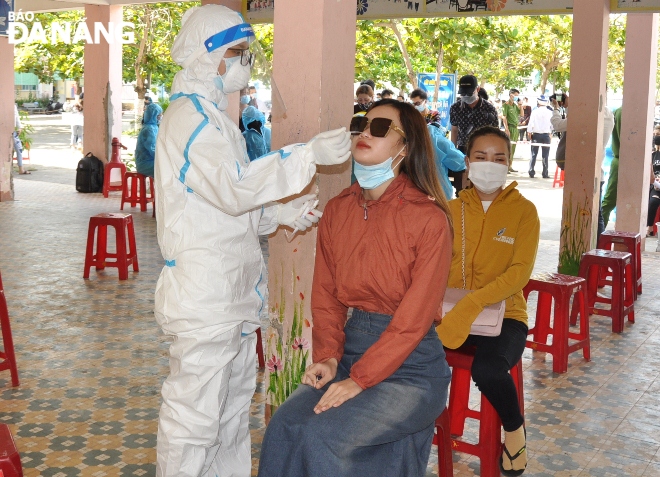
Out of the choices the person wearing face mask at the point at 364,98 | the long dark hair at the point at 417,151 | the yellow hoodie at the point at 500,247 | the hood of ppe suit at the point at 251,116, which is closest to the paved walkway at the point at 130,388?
the yellow hoodie at the point at 500,247

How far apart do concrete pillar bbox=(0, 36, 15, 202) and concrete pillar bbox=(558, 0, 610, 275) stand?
7.39 metres

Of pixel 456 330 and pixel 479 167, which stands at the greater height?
pixel 479 167

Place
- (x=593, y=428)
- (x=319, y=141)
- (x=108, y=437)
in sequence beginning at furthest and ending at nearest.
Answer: (x=593, y=428) < (x=108, y=437) < (x=319, y=141)

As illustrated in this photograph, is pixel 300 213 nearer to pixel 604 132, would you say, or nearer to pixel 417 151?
pixel 417 151

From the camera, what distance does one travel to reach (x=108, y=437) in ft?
12.2

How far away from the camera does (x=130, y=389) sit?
434 cm

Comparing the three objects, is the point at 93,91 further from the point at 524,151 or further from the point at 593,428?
the point at 524,151

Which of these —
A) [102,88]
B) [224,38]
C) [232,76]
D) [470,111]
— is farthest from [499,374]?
[102,88]

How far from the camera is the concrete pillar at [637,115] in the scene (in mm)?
8383

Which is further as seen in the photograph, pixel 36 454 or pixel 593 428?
pixel 593 428

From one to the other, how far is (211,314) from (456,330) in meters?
1.06

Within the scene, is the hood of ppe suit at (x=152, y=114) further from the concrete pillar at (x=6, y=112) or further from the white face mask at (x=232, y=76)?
the white face mask at (x=232, y=76)

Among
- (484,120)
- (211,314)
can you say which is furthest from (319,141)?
(484,120)

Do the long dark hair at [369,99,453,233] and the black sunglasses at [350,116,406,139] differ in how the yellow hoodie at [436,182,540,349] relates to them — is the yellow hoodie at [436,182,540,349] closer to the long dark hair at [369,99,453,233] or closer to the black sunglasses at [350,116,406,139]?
the long dark hair at [369,99,453,233]
